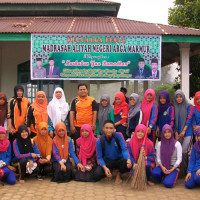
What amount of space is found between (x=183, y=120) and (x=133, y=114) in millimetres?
843

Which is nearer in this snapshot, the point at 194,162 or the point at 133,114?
the point at 194,162

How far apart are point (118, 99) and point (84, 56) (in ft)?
6.73

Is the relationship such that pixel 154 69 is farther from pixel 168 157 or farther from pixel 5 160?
pixel 5 160

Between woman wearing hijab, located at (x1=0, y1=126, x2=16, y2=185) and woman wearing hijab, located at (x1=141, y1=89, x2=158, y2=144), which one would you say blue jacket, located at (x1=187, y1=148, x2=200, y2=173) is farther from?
woman wearing hijab, located at (x1=0, y1=126, x2=16, y2=185)

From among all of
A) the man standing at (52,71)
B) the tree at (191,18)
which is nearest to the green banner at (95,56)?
the man standing at (52,71)

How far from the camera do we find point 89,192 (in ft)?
12.5

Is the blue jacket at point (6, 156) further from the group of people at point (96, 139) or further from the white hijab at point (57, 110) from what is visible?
the white hijab at point (57, 110)

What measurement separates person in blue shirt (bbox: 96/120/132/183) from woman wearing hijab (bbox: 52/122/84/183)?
0.39m

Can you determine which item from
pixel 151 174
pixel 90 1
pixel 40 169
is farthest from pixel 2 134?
pixel 90 1

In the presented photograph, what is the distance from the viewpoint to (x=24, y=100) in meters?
4.85

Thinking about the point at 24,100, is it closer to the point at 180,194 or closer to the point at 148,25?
the point at 180,194

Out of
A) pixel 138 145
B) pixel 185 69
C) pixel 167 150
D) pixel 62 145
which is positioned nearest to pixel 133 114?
pixel 138 145

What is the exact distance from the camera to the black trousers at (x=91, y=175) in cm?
423

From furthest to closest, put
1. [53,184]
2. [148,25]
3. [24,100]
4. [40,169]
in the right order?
[148,25], [24,100], [40,169], [53,184]
